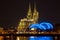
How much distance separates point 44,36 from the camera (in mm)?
1308

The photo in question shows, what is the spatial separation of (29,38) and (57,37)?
0.18 metres

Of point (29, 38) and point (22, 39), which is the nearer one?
point (29, 38)

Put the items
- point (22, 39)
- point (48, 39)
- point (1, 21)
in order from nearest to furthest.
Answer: point (48, 39), point (22, 39), point (1, 21)

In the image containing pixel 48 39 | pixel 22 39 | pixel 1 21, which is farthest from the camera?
pixel 1 21

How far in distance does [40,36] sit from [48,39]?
54 millimetres

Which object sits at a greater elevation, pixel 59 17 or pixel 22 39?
pixel 59 17

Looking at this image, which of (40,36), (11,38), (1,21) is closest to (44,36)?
(40,36)

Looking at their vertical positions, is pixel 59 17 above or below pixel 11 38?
above

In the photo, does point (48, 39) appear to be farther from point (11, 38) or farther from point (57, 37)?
point (11, 38)

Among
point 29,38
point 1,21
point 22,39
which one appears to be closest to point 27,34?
point 29,38

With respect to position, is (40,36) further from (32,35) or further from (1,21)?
(1,21)

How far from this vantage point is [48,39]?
4.25 ft

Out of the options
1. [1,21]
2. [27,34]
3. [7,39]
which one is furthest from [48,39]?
[1,21]

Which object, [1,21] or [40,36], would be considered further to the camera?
[1,21]
